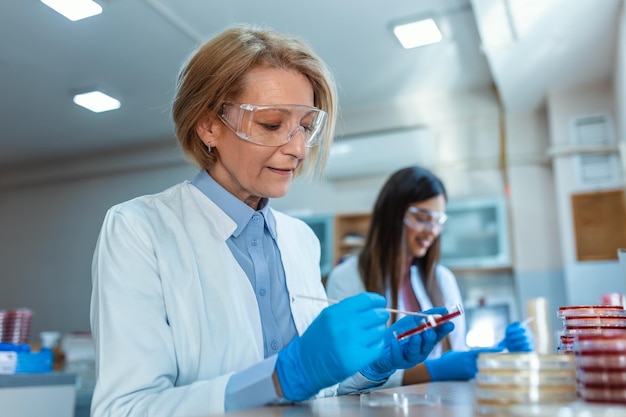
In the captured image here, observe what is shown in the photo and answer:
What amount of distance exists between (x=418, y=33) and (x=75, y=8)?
2088 mm

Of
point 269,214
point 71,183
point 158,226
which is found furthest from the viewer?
point 71,183

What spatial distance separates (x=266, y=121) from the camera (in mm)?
1248

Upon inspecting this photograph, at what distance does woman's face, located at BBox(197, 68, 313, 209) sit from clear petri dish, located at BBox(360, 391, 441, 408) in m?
0.50

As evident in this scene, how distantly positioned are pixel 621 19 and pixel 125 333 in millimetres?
3214

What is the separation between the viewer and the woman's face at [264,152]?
126 centimetres

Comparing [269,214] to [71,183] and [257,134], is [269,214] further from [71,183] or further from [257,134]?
[71,183]

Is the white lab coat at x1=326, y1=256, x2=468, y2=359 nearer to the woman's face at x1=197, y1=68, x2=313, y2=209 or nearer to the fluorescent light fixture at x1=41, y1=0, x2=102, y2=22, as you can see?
the woman's face at x1=197, y1=68, x2=313, y2=209

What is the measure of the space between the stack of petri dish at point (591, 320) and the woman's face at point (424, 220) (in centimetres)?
130

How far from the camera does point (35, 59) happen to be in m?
3.94

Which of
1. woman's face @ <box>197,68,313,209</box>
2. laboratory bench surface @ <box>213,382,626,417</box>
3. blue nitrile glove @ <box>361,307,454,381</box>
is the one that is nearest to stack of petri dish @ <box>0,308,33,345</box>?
woman's face @ <box>197,68,313,209</box>

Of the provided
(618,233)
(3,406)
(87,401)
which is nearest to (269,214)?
(3,406)

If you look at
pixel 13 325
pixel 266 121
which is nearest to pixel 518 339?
pixel 266 121

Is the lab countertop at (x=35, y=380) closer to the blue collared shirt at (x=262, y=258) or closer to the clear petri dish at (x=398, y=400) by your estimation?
the blue collared shirt at (x=262, y=258)

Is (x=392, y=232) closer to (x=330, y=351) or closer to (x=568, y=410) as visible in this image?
(x=330, y=351)
